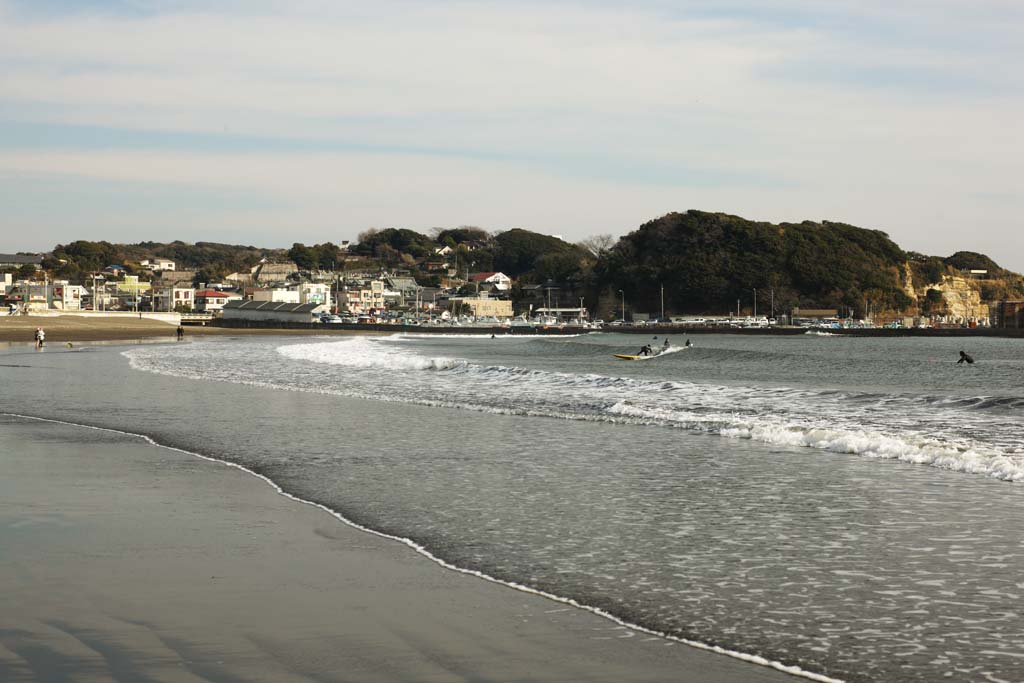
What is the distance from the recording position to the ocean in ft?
21.1

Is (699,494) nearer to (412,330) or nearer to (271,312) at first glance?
(412,330)

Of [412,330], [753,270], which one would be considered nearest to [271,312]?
[412,330]

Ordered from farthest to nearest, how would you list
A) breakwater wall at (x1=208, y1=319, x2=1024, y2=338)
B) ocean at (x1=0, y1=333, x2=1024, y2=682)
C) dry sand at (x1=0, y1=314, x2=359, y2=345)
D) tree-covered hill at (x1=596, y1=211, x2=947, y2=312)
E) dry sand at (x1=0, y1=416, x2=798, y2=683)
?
tree-covered hill at (x1=596, y1=211, x2=947, y2=312)
breakwater wall at (x1=208, y1=319, x2=1024, y2=338)
dry sand at (x1=0, y1=314, x2=359, y2=345)
ocean at (x1=0, y1=333, x2=1024, y2=682)
dry sand at (x1=0, y1=416, x2=798, y2=683)

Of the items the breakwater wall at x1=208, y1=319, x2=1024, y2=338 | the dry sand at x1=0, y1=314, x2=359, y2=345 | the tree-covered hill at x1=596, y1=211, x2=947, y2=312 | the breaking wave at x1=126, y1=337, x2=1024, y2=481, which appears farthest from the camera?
the tree-covered hill at x1=596, y1=211, x2=947, y2=312

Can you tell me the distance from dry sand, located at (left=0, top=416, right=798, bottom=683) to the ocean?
1.65 ft

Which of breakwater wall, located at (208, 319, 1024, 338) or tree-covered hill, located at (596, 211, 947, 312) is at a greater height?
tree-covered hill, located at (596, 211, 947, 312)

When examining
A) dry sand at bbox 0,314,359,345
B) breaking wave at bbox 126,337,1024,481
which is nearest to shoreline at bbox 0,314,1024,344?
dry sand at bbox 0,314,359,345

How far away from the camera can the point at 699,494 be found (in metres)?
11.2

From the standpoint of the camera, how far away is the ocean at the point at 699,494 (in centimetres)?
642

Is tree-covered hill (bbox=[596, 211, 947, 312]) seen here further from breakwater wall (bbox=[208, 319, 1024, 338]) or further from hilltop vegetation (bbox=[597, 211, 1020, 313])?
breakwater wall (bbox=[208, 319, 1024, 338])

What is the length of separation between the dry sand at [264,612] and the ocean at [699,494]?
502mm

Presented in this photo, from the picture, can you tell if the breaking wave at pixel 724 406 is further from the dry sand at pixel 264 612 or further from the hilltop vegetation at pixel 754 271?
the hilltop vegetation at pixel 754 271

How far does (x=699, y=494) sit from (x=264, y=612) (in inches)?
238

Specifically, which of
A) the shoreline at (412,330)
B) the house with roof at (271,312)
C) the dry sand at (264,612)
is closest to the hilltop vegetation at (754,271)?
the shoreline at (412,330)
